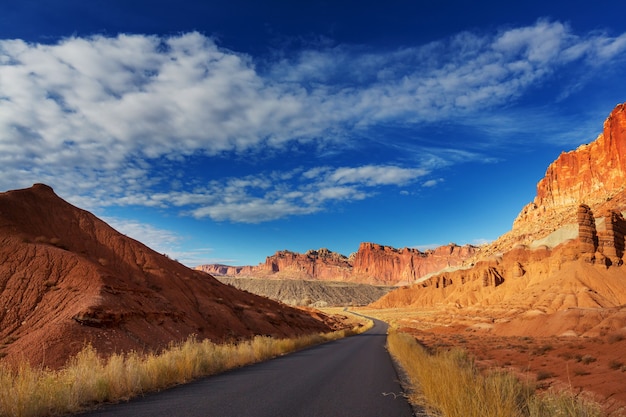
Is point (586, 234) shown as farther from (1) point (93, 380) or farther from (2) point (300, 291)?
(2) point (300, 291)

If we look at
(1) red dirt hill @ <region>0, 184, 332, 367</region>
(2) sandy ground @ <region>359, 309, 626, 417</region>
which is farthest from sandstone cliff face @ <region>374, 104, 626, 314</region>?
(1) red dirt hill @ <region>0, 184, 332, 367</region>

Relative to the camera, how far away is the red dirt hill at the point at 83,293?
21000 mm

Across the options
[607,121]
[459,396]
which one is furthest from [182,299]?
[607,121]

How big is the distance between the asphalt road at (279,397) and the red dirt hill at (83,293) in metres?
9.82

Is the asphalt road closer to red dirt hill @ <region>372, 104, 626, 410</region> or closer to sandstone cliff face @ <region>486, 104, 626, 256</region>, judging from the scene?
red dirt hill @ <region>372, 104, 626, 410</region>

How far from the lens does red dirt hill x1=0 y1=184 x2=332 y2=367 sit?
68.9ft

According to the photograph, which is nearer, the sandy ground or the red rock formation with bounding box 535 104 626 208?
the sandy ground

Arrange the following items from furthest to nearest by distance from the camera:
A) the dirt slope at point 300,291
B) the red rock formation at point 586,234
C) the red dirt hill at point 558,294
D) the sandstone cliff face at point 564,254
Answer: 1. the dirt slope at point 300,291
2. the red rock formation at point 586,234
3. the sandstone cliff face at point 564,254
4. the red dirt hill at point 558,294

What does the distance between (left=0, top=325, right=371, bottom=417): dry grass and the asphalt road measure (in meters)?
0.73

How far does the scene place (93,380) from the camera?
10.1 meters

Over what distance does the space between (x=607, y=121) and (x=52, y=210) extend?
160 m

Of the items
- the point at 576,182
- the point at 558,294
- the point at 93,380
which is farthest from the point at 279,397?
the point at 576,182

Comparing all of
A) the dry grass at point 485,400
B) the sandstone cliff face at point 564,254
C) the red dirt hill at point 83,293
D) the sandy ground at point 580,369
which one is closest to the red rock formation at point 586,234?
the sandstone cliff face at point 564,254

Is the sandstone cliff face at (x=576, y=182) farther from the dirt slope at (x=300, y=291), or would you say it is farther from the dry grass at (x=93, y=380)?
the dry grass at (x=93, y=380)
